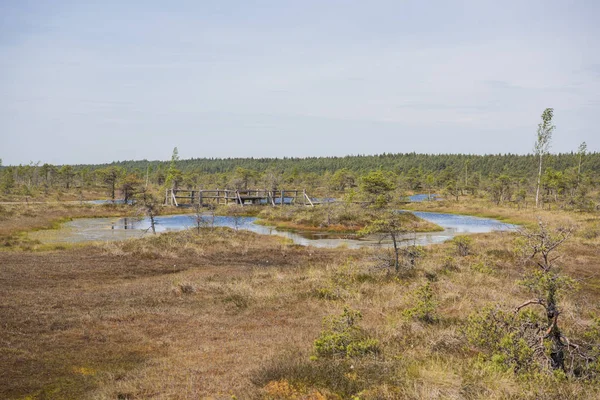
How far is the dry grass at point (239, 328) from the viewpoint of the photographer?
7.55 meters

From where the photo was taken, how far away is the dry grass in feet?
24.8

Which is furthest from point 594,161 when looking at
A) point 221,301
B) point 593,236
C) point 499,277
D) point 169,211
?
point 221,301

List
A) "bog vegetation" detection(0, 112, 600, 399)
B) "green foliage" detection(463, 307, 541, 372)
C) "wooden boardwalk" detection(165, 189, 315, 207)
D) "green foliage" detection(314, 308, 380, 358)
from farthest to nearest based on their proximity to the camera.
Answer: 1. "wooden boardwalk" detection(165, 189, 315, 207)
2. "green foliage" detection(314, 308, 380, 358)
3. "green foliage" detection(463, 307, 541, 372)
4. "bog vegetation" detection(0, 112, 600, 399)

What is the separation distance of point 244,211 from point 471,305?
57347mm

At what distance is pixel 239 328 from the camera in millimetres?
12336

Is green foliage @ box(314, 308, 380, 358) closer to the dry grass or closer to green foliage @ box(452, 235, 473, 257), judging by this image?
the dry grass

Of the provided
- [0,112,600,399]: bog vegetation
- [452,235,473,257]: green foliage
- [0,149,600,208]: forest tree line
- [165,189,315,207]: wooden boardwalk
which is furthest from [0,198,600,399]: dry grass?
[0,149,600,208]: forest tree line

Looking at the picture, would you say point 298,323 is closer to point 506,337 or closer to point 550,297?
point 506,337

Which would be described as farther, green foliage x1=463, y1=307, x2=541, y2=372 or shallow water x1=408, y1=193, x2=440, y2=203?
shallow water x1=408, y1=193, x2=440, y2=203

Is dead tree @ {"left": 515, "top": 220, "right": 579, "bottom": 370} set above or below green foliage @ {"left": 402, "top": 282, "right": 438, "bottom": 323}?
above

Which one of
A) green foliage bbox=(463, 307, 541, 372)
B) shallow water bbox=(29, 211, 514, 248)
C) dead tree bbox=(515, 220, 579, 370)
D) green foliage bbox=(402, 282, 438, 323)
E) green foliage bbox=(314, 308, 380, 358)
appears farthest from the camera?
shallow water bbox=(29, 211, 514, 248)

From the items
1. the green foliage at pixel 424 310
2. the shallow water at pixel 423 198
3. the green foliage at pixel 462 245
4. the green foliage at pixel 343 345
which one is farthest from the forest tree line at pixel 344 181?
the green foliage at pixel 343 345

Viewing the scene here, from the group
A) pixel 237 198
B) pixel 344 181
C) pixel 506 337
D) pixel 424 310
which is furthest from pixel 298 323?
pixel 344 181

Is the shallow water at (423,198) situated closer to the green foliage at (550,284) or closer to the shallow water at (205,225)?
the shallow water at (205,225)
